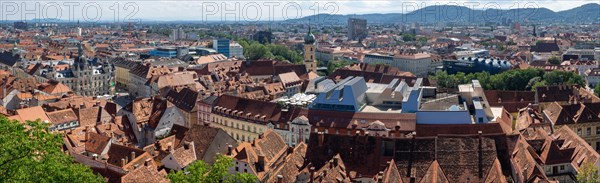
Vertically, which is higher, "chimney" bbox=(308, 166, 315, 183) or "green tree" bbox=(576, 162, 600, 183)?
"green tree" bbox=(576, 162, 600, 183)

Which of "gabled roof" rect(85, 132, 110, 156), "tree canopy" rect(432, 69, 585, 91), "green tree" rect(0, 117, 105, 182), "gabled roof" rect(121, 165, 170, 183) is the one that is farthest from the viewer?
"tree canopy" rect(432, 69, 585, 91)

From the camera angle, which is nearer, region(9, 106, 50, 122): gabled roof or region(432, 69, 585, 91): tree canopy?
region(9, 106, 50, 122): gabled roof

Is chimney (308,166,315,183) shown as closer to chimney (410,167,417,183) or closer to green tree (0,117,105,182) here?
chimney (410,167,417,183)

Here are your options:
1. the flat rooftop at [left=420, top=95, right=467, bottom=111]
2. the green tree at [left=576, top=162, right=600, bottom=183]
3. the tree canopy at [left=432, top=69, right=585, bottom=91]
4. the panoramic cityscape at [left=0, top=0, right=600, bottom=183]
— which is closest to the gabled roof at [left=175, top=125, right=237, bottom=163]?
the panoramic cityscape at [left=0, top=0, right=600, bottom=183]

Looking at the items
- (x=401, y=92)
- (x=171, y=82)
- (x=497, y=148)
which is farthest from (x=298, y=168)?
(x=171, y=82)

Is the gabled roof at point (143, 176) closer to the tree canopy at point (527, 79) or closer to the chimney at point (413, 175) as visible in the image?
the chimney at point (413, 175)

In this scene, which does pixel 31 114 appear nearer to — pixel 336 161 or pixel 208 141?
pixel 208 141
